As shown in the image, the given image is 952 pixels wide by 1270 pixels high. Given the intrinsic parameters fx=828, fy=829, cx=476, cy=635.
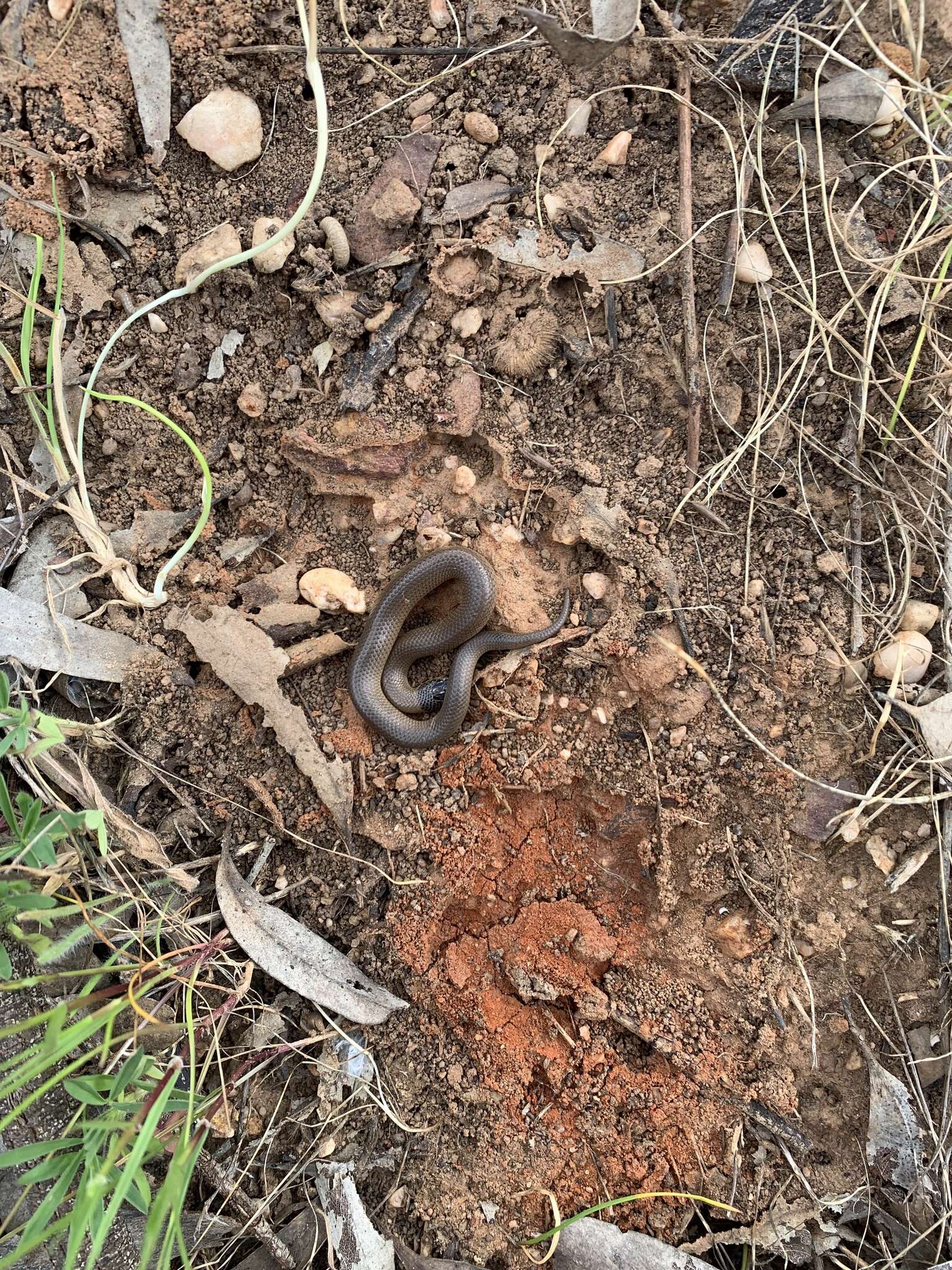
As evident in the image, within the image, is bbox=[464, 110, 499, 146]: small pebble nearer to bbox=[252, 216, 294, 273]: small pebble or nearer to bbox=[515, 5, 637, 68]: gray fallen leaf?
bbox=[515, 5, 637, 68]: gray fallen leaf

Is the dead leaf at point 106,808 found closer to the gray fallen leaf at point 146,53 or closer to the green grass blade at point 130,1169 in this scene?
the green grass blade at point 130,1169

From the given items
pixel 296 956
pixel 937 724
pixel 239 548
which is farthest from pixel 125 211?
pixel 937 724

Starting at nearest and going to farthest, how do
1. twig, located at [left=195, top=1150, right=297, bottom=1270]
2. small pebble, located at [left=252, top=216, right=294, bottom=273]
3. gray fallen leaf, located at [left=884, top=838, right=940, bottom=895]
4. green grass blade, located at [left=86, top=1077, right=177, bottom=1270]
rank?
green grass blade, located at [left=86, top=1077, right=177, bottom=1270] → twig, located at [left=195, top=1150, right=297, bottom=1270] → gray fallen leaf, located at [left=884, top=838, right=940, bottom=895] → small pebble, located at [left=252, top=216, right=294, bottom=273]

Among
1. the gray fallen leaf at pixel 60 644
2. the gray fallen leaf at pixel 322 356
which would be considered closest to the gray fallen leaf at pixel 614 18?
the gray fallen leaf at pixel 322 356

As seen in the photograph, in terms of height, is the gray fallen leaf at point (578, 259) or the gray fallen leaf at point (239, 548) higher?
the gray fallen leaf at point (578, 259)

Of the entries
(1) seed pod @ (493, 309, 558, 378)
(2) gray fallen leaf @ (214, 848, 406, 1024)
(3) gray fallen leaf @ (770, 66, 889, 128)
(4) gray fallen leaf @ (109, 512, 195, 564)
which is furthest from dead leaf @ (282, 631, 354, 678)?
(3) gray fallen leaf @ (770, 66, 889, 128)
